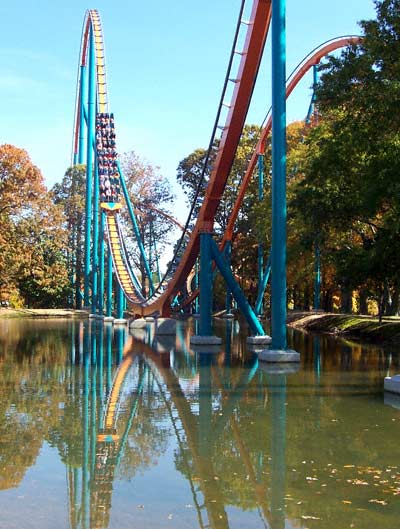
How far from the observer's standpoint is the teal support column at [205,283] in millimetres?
22922

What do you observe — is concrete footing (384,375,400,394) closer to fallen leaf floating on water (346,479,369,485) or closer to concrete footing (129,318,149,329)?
fallen leaf floating on water (346,479,369,485)

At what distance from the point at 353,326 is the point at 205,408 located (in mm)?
20529

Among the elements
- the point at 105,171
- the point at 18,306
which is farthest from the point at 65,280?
the point at 105,171

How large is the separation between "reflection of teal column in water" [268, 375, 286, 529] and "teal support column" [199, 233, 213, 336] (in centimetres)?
1023

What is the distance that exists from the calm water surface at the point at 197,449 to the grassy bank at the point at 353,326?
1098cm

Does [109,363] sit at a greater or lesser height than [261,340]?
lesser

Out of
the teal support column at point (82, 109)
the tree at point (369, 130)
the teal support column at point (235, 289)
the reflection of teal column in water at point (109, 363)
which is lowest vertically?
the reflection of teal column in water at point (109, 363)

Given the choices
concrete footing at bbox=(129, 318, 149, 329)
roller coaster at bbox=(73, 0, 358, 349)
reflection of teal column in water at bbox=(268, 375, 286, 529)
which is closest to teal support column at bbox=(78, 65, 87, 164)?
roller coaster at bbox=(73, 0, 358, 349)

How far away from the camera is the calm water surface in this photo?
17.7ft

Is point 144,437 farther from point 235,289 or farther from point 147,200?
point 147,200

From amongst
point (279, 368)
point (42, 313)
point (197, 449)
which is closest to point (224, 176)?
point (279, 368)

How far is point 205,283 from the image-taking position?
23.2 metres

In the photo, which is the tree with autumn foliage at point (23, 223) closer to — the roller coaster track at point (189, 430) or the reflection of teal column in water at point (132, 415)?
the roller coaster track at point (189, 430)

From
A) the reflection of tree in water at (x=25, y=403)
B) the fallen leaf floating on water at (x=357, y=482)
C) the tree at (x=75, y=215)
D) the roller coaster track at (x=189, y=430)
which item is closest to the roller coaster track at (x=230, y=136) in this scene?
the reflection of tree in water at (x=25, y=403)
